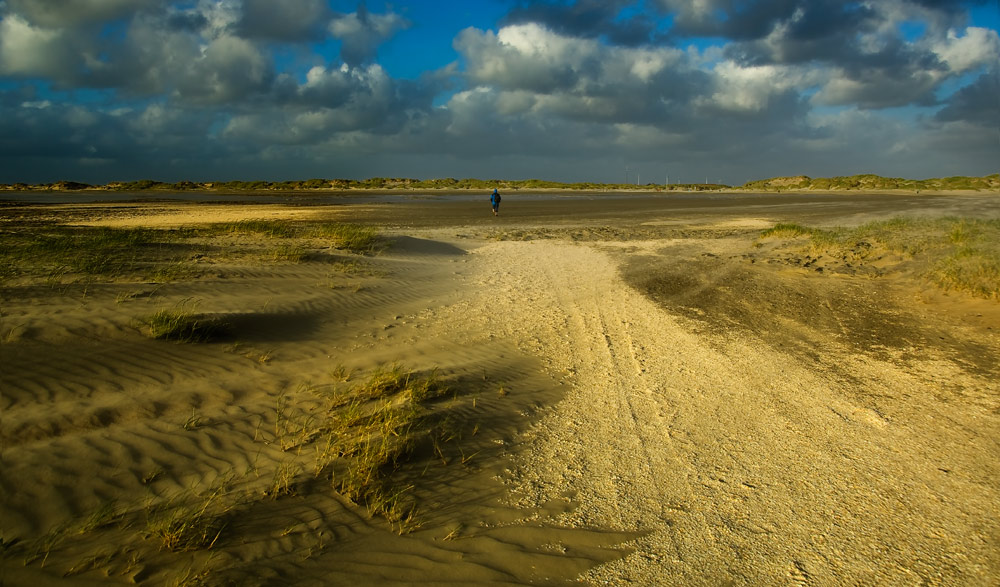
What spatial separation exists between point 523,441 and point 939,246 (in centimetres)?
1539

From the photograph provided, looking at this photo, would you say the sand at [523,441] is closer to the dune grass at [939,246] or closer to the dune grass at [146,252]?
the dune grass at [939,246]

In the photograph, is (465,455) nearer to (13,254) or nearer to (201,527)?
(201,527)

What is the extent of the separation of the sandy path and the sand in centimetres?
2

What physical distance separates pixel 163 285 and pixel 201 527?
248 inches

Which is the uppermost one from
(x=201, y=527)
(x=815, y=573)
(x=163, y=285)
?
(x=163, y=285)

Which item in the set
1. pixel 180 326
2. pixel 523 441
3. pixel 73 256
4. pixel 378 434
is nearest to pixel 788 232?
pixel 523 441

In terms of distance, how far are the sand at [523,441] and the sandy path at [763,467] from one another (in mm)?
25

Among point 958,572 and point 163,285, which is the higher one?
point 163,285

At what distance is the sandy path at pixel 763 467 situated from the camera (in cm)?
359

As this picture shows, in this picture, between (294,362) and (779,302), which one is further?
(779,302)

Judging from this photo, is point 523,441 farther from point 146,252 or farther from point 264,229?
point 264,229

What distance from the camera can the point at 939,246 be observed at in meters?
14.9

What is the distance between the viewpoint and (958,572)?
11.3 feet

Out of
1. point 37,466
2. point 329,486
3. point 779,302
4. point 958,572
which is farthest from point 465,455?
point 779,302
